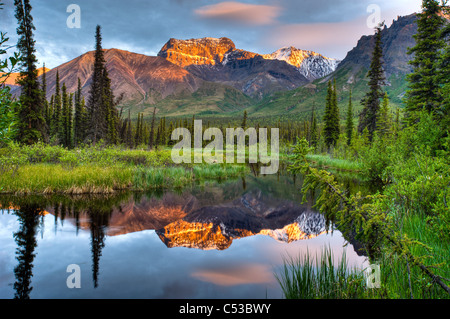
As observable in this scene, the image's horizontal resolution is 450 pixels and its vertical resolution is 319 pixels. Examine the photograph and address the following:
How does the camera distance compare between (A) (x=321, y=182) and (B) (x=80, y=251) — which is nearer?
(A) (x=321, y=182)

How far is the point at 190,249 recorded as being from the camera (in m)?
12.2

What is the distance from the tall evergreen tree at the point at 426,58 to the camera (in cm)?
2312

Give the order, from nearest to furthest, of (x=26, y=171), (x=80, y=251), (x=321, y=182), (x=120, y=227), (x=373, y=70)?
(x=321, y=182), (x=80, y=251), (x=120, y=227), (x=26, y=171), (x=373, y=70)

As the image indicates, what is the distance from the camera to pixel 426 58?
24.6 metres

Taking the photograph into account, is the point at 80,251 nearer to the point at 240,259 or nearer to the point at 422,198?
the point at 240,259

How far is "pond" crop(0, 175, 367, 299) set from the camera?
8312mm

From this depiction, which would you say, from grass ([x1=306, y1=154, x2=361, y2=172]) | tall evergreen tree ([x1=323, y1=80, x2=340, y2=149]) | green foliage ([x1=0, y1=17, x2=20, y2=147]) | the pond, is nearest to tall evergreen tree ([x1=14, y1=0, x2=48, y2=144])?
the pond

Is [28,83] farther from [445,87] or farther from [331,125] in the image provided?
[331,125]

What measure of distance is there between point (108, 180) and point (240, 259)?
14.4 metres

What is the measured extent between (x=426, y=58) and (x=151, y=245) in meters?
28.5

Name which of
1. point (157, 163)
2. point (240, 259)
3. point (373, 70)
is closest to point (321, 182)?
point (240, 259)

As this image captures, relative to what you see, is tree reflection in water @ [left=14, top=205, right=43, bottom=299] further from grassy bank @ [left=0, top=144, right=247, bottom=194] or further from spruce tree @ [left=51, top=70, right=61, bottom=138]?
spruce tree @ [left=51, top=70, right=61, bottom=138]

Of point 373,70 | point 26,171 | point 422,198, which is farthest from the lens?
point 373,70

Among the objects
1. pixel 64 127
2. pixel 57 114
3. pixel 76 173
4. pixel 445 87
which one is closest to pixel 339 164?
pixel 445 87
